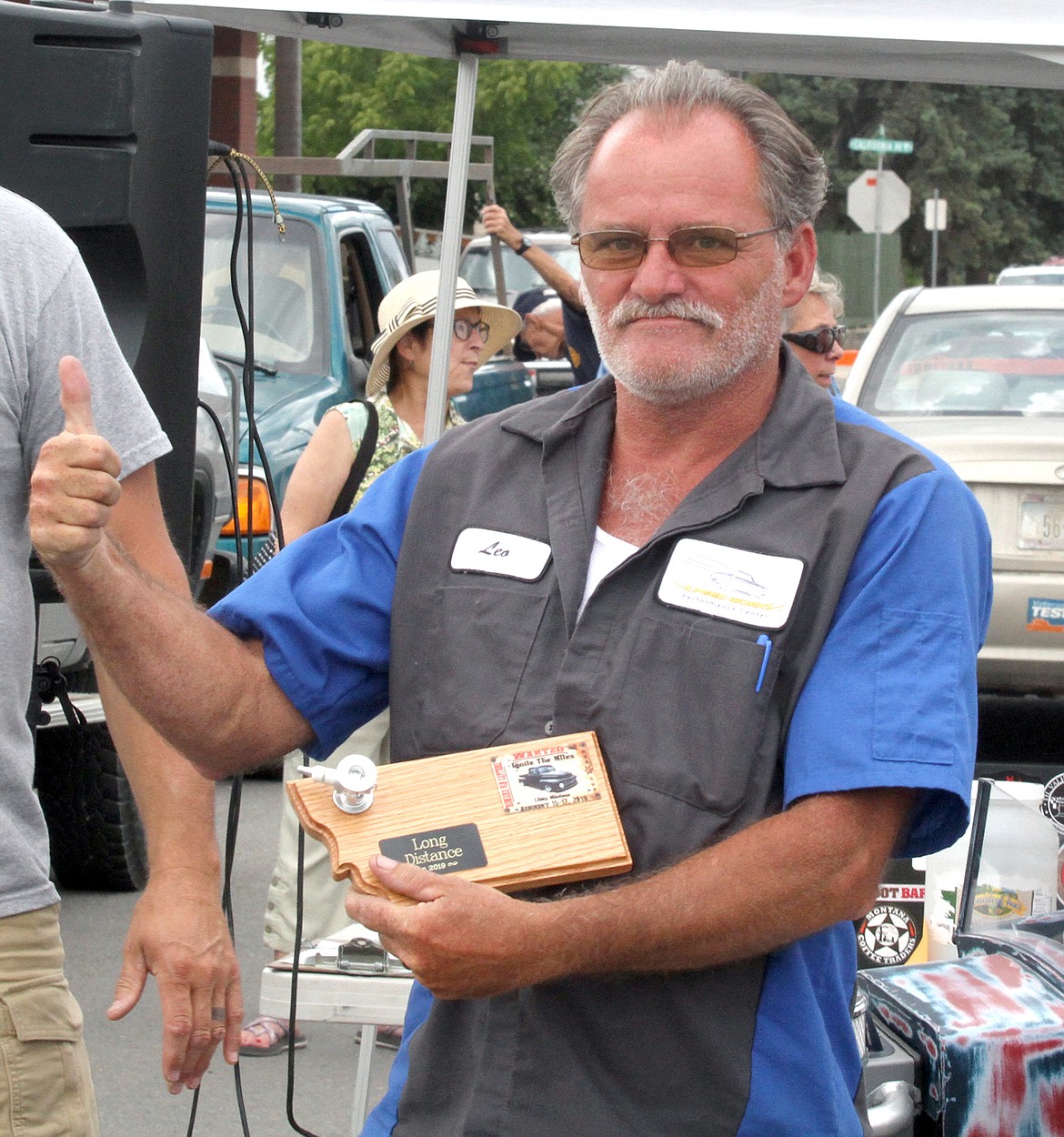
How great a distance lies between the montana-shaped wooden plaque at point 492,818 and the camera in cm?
191

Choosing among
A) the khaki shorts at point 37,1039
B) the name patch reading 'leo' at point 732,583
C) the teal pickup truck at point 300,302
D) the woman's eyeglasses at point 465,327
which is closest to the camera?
the name patch reading 'leo' at point 732,583

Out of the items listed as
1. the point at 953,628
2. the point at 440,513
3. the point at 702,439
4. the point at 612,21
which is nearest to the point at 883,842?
the point at 953,628

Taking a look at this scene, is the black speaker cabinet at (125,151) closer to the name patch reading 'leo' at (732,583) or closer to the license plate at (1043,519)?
the name patch reading 'leo' at (732,583)

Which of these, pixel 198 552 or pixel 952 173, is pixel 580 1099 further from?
pixel 952 173

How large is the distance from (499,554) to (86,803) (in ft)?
13.4

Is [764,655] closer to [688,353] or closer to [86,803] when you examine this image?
[688,353]

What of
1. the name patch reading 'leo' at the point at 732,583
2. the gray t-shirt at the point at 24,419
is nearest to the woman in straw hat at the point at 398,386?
the gray t-shirt at the point at 24,419

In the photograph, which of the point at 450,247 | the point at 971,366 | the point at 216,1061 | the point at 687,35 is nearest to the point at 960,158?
the point at 971,366

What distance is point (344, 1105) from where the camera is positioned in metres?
4.55

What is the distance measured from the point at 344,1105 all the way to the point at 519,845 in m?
2.89

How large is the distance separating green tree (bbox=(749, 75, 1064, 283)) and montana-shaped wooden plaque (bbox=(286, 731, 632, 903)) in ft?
136

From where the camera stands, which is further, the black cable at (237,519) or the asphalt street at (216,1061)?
the asphalt street at (216,1061)

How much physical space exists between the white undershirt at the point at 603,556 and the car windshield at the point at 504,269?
1151 centimetres

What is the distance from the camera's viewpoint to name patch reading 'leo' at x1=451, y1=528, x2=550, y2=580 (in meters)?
2.11
